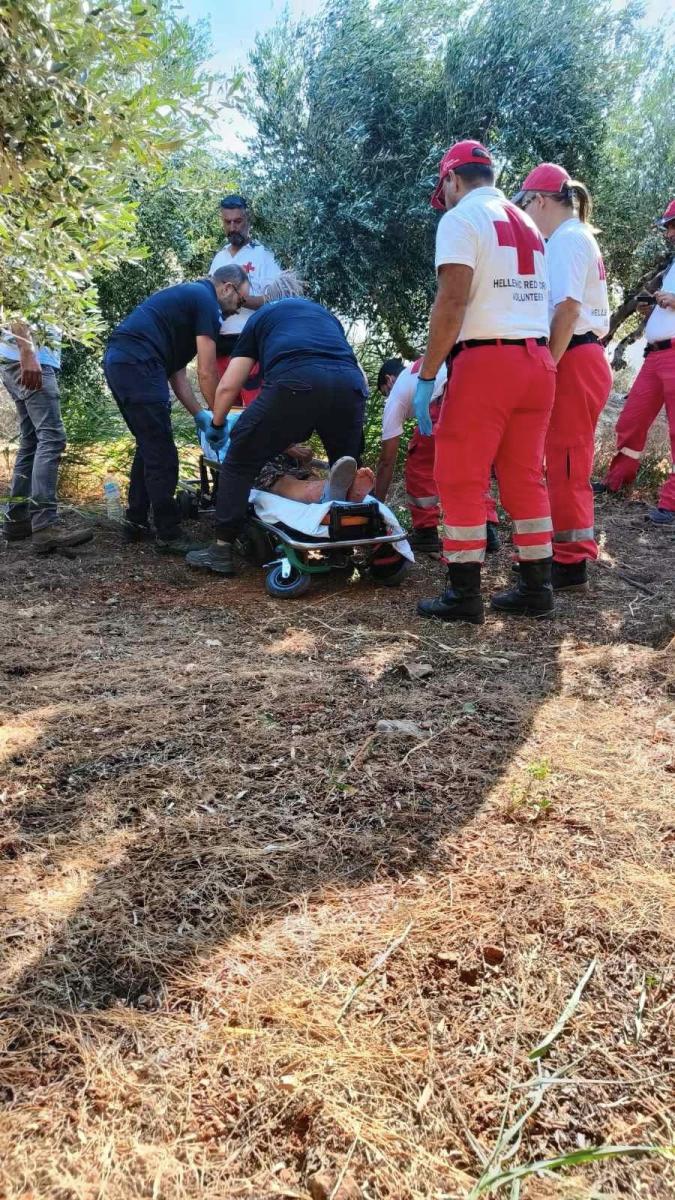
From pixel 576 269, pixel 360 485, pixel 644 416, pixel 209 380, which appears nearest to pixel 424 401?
pixel 360 485

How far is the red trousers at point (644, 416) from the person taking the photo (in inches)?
230

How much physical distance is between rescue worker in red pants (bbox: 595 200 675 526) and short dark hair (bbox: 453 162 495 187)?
267 cm

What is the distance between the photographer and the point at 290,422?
4234 mm

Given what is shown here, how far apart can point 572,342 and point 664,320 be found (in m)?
2.27

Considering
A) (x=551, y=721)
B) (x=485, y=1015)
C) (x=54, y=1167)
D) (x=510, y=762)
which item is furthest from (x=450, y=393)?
(x=54, y=1167)

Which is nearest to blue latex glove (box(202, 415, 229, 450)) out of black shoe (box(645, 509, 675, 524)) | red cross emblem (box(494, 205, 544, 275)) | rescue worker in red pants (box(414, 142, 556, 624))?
rescue worker in red pants (box(414, 142, 556, 624))

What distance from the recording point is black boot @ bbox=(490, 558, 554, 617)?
12.4ft

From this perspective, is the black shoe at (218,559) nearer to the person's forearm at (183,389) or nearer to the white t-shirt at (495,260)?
the person's forearm at (183,389)

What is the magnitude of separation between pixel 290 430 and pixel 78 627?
1.56 metres

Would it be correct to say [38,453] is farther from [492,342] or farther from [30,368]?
[492,342]

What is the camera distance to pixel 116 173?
2539 mm

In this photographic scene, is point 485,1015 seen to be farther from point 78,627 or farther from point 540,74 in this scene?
point 540,74

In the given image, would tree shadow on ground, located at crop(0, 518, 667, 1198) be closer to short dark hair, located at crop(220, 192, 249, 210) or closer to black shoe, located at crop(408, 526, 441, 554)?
black shoe, located at crop(408, 526, 441, 554)

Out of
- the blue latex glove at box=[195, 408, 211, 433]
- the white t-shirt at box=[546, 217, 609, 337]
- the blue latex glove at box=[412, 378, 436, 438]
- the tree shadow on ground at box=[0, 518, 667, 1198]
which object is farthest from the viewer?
the blue latex glove at box=[195, 408, 211, 433]
